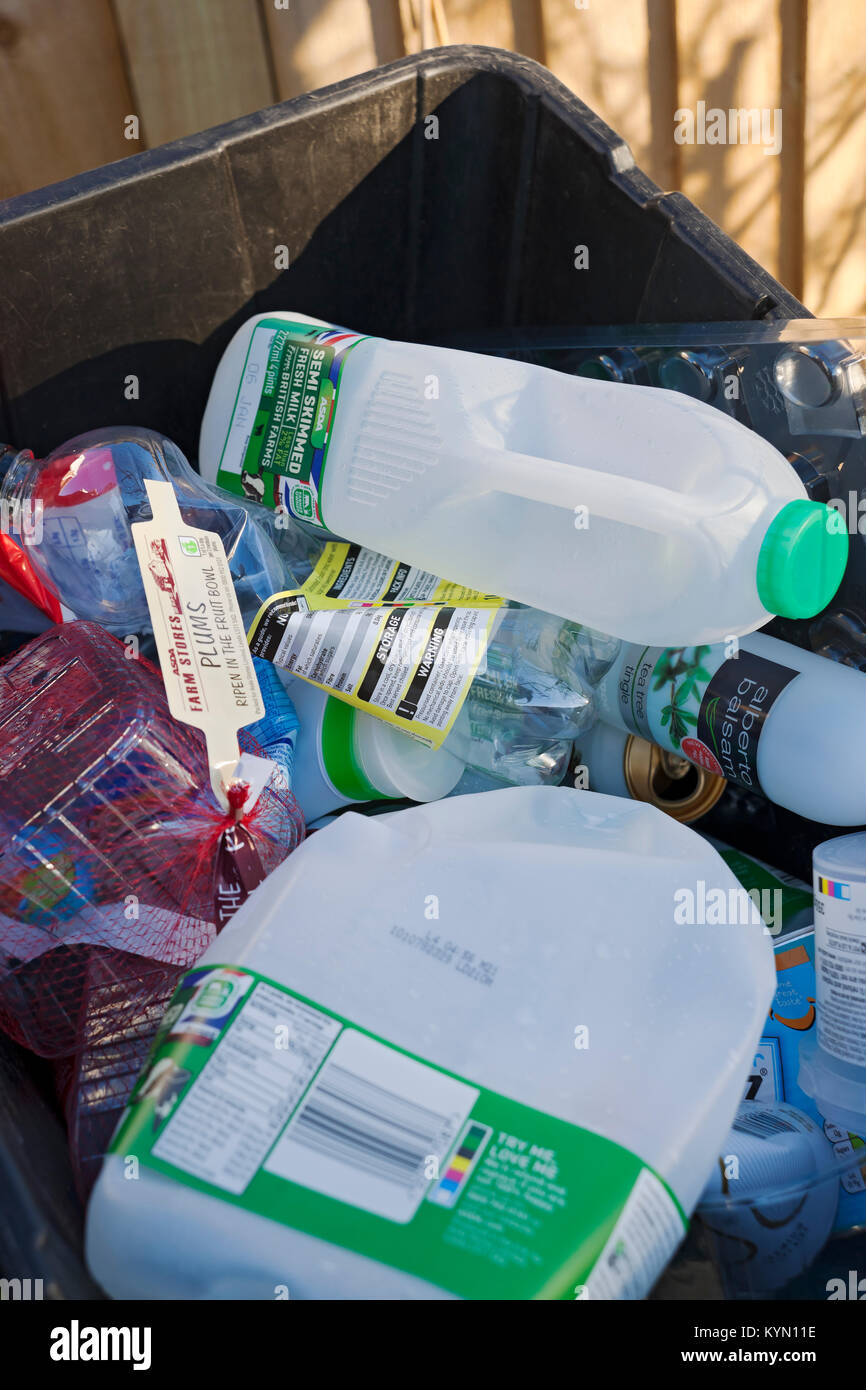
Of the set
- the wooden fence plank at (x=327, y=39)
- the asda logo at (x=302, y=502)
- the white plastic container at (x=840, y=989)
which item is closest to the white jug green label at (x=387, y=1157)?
the white plastic container at (x=840, y=989)

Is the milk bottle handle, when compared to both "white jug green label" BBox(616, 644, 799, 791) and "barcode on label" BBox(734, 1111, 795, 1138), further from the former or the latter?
"barcode on label" BBox(734, 1111, 795, 1138)

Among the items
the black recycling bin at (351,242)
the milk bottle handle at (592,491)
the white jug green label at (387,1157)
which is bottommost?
the white jug green label at (387,1157)

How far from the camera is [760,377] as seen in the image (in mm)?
893

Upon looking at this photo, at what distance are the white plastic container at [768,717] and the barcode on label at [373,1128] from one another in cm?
42

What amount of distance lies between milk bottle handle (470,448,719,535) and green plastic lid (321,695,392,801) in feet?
0.75

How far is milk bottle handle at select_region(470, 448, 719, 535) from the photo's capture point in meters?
0.76

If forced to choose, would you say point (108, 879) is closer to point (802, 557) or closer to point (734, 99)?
point (802, 557)

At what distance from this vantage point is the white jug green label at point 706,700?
2.74ft

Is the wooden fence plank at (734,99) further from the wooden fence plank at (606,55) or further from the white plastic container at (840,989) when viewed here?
the white plastic container at (840,989)

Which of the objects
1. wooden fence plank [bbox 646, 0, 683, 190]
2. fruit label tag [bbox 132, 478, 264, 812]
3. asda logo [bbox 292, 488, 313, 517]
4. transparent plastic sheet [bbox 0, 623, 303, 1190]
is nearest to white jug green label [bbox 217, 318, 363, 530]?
asda logo [bbox 292, 488, 313, 517]

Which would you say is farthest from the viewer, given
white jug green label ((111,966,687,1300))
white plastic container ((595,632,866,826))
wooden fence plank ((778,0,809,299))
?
wooden fence plank ((778,0,809,299))

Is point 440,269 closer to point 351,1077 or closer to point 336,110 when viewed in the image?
point 336,110

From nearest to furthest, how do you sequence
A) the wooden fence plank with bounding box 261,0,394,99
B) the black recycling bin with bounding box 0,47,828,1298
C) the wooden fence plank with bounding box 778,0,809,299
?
1. the black recycling bin with bounding box 0,47,828,1298
2. the wooden fence plank with bounding box 261,0,394,99
3. the wooden fence plank with bounding box 778,0,809,299

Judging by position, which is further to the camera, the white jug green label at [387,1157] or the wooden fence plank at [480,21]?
the wooden fence plank at [480,21]
